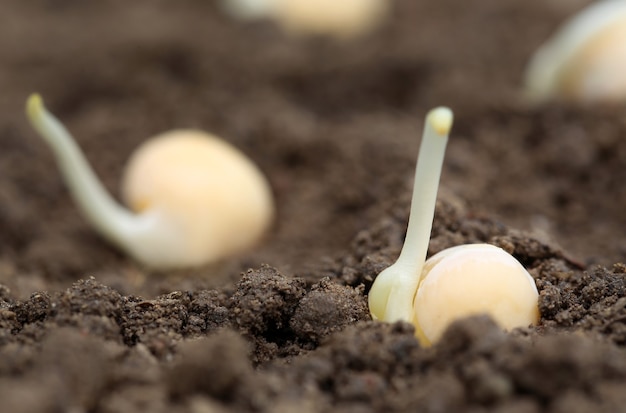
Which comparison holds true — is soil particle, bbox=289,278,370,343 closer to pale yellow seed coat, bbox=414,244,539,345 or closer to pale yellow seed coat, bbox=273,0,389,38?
pale yellow seed coat, bbox=414,244,539,345

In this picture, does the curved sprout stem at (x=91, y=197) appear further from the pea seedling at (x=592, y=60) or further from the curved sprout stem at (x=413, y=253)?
the pea seedling at (x=592, y=60)

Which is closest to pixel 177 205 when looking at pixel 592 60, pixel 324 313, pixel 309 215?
pixel 309 215

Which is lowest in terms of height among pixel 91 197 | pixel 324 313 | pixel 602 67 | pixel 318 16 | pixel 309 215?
pixel 324 313

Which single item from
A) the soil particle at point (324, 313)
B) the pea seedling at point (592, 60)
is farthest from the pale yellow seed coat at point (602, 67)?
the soil particle at point (324, 313)

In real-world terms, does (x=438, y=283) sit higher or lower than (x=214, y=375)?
higher

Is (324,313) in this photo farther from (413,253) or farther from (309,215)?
(309,215)
